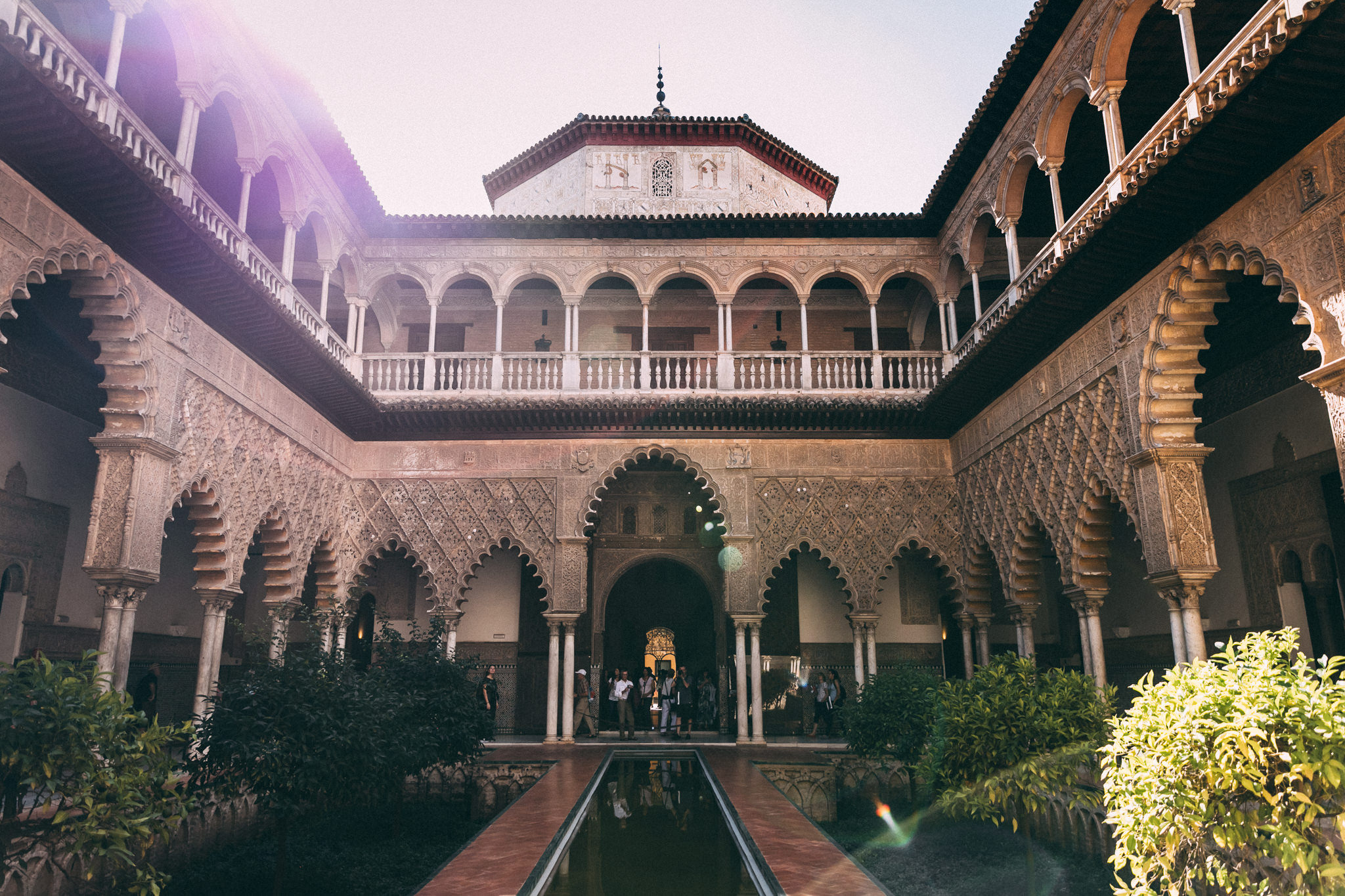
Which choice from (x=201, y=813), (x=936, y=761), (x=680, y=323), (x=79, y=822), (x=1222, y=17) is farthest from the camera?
(x=680, y=323)

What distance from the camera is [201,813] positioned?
720cm

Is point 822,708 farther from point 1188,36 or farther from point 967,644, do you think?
point 1188,36

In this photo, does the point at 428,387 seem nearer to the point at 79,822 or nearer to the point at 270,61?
the point at 270,61

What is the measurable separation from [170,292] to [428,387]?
193 inches

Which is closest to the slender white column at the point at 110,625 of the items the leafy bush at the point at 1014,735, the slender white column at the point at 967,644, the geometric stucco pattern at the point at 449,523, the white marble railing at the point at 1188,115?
the geometric stucco pattern at the point at 449,523

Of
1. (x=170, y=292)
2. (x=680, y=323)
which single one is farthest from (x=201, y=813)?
(x=680, y=323)

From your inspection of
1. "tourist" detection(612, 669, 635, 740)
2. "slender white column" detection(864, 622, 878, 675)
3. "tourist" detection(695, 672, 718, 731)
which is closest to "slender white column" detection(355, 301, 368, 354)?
"tourist" detection(612, 669, 635, 740)

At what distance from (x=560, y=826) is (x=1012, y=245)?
8.29 m

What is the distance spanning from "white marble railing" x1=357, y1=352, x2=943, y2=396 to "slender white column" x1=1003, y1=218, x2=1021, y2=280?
8.58 feet

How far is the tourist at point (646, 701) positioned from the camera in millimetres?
14711

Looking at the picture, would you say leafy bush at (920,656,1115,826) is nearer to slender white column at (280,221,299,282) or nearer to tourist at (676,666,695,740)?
tourist at (676,666,695,740)

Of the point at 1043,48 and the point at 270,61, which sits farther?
the point at 270,61

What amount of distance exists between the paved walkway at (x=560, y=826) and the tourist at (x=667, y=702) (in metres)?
4.00

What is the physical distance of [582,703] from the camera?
14.0 meters
